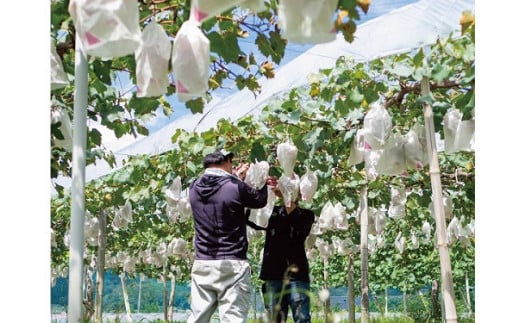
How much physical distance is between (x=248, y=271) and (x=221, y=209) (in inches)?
11.3

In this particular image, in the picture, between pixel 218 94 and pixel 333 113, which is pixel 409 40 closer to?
pixel 333 113

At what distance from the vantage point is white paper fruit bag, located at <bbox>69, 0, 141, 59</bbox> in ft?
4.50

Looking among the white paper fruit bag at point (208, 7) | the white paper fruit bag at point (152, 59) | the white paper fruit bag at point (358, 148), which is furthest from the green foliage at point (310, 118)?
the white paper fruit bag at point (152, 59)

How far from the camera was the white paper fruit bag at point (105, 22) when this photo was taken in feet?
4.50

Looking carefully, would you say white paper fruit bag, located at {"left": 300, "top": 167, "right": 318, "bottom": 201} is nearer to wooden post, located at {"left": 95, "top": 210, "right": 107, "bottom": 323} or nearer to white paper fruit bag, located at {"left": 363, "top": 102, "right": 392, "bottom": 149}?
white paper fruit bag, located at {"left": 363, "top": 102, "right": 392, "bottom": 149}

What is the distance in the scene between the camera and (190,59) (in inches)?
57.4

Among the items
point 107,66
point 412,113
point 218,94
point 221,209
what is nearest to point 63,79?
point 107,66

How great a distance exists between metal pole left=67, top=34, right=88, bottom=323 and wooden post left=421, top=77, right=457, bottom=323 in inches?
49.8

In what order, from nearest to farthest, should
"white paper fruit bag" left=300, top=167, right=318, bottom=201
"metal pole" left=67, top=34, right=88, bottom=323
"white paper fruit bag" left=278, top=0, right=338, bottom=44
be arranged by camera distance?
"white paper fruit bag" left=278, top=0, right=338, bottom=44, "metal pole" left=67, top=34, right=88, bottom=323, "white paper fruit bag" left=300, top=167, right=318, bottom=201

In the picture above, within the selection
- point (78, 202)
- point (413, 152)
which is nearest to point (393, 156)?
point (413, 152)

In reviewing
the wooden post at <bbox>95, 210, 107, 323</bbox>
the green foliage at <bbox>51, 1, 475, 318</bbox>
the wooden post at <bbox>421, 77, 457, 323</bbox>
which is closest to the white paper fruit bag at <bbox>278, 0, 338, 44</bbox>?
the green foliage at <bbox>51, 1, 475, 318</bbox>

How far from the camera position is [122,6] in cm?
138

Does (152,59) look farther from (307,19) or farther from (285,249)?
(285,249)

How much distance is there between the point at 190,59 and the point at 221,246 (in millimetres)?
1576
